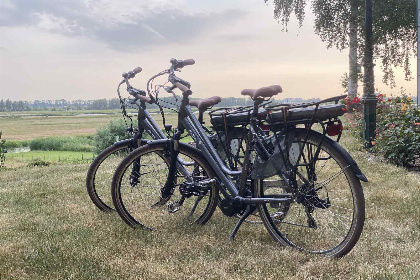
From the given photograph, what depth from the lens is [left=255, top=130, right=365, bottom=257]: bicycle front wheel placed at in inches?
118

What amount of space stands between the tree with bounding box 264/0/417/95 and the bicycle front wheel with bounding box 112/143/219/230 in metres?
15.1

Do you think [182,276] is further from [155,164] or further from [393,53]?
[393,53]

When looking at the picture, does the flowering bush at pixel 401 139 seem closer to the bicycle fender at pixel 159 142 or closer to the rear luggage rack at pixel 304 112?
the rear luggage rack at pixel 304 112

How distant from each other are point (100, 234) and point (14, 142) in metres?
60.3

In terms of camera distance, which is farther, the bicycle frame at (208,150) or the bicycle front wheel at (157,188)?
the bicycle front wheel at (157,188)

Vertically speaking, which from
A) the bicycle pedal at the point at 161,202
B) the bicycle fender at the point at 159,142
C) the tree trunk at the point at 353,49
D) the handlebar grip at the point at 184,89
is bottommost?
the bicycle pedal at the point at 161,202

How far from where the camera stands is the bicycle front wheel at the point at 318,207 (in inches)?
118

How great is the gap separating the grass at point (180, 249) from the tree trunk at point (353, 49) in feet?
51.3

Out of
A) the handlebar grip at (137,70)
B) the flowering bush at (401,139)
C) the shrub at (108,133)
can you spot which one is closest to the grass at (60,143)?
the shrub at (108,133)

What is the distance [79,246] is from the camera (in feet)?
11.3

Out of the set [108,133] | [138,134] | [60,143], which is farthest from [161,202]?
[60,143]

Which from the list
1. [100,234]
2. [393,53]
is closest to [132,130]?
[100,234]

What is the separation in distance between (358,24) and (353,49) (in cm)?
148

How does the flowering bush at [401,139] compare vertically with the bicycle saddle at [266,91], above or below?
below
